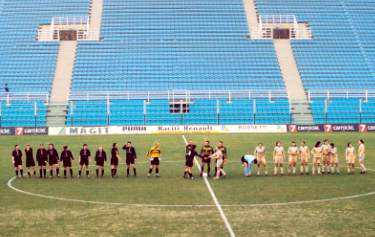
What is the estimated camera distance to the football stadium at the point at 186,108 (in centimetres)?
2347

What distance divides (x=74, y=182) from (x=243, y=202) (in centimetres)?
906

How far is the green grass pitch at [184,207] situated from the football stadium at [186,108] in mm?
147

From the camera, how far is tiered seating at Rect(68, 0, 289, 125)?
212ft

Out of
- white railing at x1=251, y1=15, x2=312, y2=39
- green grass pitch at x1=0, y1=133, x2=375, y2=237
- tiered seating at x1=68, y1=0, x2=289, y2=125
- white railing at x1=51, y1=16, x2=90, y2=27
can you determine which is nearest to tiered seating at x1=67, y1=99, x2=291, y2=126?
tiered seating at x1=68, y1=0, x2=289, y2=125

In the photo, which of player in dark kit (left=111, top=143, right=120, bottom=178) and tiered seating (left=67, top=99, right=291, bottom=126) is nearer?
player in dark kit (left=111, top=143, right=120, bottom=178)

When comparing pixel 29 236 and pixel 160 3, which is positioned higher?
pixel 160 3

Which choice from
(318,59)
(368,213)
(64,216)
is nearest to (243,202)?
(368,213)

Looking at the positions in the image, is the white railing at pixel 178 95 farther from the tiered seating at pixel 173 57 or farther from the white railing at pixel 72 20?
the white railing at pixel 72 20

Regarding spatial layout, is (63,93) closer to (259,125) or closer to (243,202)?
(259,125)

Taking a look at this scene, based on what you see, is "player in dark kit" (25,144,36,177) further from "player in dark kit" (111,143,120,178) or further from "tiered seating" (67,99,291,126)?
"tiered seating" (67,99,291,126)

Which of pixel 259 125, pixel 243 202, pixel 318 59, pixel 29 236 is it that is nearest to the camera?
pixel 29 236

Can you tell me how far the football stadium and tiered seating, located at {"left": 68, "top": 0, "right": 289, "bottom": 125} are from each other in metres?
0.21

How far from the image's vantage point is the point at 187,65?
2822 inches

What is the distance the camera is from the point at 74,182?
27312mm
